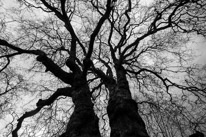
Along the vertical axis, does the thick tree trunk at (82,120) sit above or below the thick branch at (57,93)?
below

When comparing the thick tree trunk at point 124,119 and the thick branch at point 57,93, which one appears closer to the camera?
the thick tree trunk at point 124,119

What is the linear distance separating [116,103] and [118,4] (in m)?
4.91

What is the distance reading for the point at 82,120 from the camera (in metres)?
2.31

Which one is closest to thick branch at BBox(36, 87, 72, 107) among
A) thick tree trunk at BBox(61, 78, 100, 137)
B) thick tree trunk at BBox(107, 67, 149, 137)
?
thick tree trunk at BBox(61, 78, 100, 137)

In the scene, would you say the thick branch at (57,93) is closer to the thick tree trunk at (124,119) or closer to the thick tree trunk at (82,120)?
the thick tree trunk at (82,120)

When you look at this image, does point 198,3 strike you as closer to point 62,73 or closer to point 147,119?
point 147,119

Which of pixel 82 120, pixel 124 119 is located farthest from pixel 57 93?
pixel 124 119

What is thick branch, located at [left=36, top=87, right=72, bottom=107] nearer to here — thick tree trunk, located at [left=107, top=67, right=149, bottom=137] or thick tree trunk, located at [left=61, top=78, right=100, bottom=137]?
Result: thick tree trunk, located at [left=61, top=78, right=100, bottom=137]

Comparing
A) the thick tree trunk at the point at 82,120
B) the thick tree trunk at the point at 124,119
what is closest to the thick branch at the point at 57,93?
the thick tree trunk at the point at 82,120

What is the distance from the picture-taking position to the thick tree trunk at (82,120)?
6.96 ft

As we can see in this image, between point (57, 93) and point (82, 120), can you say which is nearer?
point (82, 120)

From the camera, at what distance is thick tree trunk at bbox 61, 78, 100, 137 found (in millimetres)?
2122

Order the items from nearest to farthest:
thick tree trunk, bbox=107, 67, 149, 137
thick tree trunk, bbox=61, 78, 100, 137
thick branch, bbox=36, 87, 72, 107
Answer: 1. thick tree trunk, bbox=107, 67, 149, 137
2. thick tree trunk, bbox=61, 78, 100, 137
3. thick branch, bbox=36, 87, 72, 107

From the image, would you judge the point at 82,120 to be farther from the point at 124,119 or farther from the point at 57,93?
the point at 57,93
